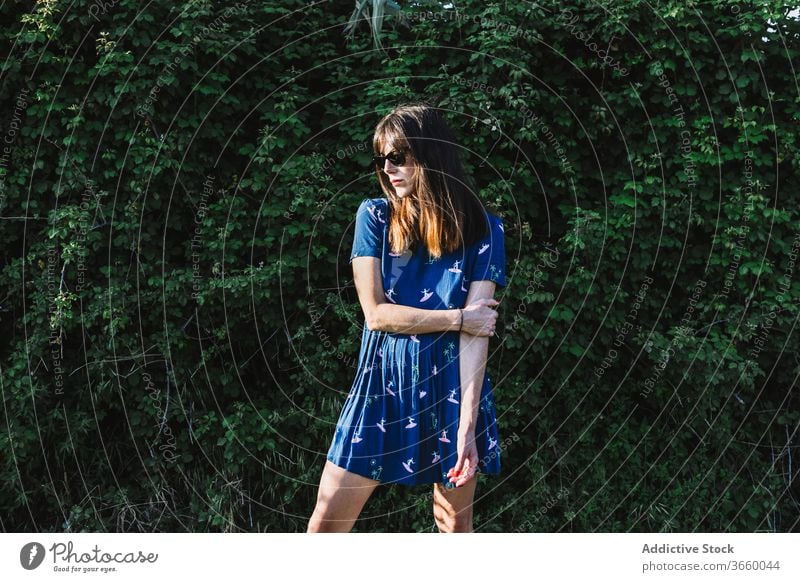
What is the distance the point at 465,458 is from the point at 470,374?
36 cm

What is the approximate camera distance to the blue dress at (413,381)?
3867 millimetres

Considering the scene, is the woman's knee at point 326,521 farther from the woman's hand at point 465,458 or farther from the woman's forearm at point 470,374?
the woman's forearm at point 470,374

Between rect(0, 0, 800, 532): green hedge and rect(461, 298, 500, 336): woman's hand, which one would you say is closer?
rect(461, 298, 500, 336): woman's hand

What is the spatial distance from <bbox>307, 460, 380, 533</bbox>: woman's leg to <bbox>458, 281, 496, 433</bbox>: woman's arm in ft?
1.62

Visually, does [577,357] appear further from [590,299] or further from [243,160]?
[243,160]

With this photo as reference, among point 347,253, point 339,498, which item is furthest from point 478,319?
point 347,253

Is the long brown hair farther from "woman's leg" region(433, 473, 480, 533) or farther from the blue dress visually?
"woman's leg" region(433, 473, 480, 533)

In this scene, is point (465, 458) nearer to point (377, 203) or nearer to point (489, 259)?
point (489, 259)

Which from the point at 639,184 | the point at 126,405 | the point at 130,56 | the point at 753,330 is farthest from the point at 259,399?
the point at 753,330

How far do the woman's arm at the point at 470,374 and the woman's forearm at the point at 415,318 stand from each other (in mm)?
93

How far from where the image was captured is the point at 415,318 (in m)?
3.78

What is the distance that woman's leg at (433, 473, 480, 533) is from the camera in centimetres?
397

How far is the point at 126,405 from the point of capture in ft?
20.1

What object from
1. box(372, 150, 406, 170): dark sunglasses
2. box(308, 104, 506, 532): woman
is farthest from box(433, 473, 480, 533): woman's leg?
box(372, 150, 406, 170): dark sunglasses
